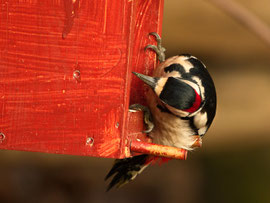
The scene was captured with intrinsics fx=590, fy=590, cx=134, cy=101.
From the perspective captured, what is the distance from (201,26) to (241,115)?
0.96 meters

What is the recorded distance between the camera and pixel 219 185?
5.52 m

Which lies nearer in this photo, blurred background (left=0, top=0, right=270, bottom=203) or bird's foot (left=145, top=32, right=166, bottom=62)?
bird's foot (left=145, top=32, right=166, bottom=62)

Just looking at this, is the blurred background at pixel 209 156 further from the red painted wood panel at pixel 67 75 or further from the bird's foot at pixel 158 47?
the red painted wood panel at pixel 67 75

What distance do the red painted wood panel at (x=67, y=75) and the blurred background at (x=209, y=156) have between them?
6.64ft

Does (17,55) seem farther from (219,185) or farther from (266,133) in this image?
(219,185)

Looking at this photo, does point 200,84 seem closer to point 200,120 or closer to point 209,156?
point 200,120

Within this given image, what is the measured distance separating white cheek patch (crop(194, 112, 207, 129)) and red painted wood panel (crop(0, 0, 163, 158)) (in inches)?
20.1

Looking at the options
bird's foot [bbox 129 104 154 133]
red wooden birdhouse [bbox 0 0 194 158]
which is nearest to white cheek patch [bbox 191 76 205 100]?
bird's foot [bbox 129 104 154 133]

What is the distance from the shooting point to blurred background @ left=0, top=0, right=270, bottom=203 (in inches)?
173


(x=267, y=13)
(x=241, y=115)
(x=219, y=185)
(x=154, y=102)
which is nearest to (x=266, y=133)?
(x=241, y=115)

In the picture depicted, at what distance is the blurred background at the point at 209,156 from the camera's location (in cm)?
441

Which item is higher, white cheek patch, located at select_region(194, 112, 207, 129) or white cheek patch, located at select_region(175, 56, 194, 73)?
white cheek patch, located at select_region(175, 56, 194, 73)

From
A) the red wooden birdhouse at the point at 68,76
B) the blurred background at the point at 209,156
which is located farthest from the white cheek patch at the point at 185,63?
the blurred background at the point at 209,156

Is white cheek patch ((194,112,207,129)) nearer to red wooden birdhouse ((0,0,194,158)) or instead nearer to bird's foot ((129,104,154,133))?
bird's foot ((129,104,154,133))
